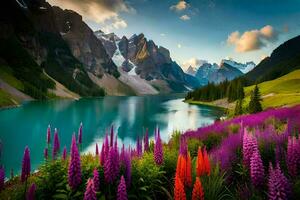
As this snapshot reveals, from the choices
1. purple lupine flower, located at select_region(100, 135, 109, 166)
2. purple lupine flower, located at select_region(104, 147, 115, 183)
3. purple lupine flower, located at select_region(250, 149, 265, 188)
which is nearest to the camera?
purple lupine flower, located at select_region(250, 149, 265, 188)

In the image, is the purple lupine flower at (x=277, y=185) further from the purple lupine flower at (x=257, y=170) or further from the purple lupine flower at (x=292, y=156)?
the purple lupine flower at (x=292, y=156)

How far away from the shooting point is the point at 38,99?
598ft

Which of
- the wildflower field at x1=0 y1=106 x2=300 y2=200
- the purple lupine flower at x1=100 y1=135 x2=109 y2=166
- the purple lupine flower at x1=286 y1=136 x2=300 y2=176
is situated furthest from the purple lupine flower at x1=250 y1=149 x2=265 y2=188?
A: the purple lupine flower at x1=100 y1=135 x2=109 y2=166

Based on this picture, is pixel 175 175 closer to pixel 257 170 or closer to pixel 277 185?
pixel 257 170

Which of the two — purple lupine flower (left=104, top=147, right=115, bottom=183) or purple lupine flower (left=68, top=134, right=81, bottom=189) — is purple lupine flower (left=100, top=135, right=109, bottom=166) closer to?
purple lupine flower (left=104, top=147, right=115, bottom=183)

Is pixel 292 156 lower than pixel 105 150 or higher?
higher

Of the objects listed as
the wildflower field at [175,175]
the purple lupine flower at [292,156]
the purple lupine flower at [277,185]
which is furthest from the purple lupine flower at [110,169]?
the purple lupine flower at [292,156]

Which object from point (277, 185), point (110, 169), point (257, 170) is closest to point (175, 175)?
point (110, 169)

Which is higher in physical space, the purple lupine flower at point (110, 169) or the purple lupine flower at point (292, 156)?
the purple lupine flower at point (292, 156)

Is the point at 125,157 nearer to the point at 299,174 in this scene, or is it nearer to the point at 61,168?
the point at 61,168

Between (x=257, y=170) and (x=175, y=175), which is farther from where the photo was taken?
(x=175, y=175)

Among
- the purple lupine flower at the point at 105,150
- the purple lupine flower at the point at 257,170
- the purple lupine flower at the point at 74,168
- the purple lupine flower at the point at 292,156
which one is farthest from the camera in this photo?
the purple lupine flower at the point at 105,150

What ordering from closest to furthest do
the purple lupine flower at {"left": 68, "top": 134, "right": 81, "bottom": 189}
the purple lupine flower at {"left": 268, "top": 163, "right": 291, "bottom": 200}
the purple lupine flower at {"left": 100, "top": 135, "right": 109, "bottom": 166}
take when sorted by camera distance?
Result: the purple lupine flower at {"left": 268, "top": 163, "right": 291, "bottom": 200} → the purple lupine flower at {"left": 68, "top": 134, "right": 81, "bottom": 189} → the purple lupine flower at {"left": 100, "top": 135, "right": 109, "bottom": 166}

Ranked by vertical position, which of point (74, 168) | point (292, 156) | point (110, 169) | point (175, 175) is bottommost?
point (175, 175)
